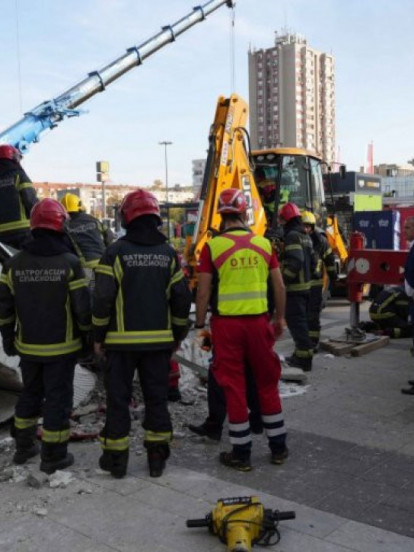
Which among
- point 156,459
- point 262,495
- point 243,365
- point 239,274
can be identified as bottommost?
point 262,495

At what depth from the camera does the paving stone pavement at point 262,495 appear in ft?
10.7

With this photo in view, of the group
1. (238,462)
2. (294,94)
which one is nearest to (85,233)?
(238,462)

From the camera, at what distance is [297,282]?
702 cm

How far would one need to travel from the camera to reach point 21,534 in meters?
3.35

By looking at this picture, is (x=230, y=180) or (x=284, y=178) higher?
(x=284, y=178)

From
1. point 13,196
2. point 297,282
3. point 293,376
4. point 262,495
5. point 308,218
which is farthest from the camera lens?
point 308,218

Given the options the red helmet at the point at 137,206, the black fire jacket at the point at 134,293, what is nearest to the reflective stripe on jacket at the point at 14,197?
the red helmet at the point at 137,206

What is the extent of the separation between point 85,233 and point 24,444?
87.9 inches

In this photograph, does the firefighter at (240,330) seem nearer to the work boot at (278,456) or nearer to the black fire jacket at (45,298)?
the work boot at (278,456)

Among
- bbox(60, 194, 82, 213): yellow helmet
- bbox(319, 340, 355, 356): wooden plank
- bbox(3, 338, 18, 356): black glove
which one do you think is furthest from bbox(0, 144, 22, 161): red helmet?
bbox(319, 340, 355, 356): wooden plank

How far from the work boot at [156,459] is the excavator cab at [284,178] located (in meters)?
6.30

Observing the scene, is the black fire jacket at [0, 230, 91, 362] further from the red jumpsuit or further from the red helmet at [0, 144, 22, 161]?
the red helmet at [0, 144, 22, 161]

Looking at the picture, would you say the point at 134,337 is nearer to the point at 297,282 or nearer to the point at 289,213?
the point at 297,282

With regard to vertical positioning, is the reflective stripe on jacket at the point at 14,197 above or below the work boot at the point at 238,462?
above
